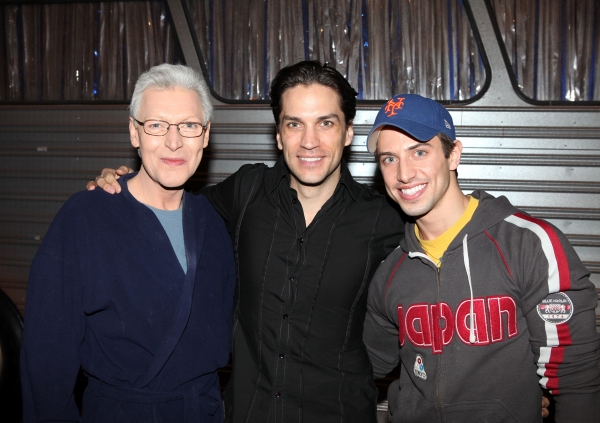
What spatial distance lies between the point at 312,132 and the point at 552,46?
191cm

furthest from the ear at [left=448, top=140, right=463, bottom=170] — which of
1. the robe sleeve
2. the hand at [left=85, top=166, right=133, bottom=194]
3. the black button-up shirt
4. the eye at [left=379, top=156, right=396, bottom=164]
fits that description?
the robe sleeve

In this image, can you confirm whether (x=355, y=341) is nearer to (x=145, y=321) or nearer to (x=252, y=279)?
(x=252, y=279)

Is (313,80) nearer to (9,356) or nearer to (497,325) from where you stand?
(497,325)

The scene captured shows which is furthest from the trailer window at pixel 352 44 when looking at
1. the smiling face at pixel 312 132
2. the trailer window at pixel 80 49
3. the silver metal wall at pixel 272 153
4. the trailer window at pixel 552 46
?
the smiling face at pixel 312 132

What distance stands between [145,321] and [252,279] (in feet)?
1.73

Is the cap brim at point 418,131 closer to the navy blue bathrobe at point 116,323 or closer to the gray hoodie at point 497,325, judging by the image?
the gray hoodie at point 497,325

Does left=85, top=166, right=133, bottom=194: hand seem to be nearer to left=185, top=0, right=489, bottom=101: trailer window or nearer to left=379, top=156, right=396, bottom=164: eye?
left=379, top=156, right=396, bottom=164: eye

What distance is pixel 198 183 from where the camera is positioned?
12.0 ft

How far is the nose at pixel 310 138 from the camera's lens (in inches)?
90.7

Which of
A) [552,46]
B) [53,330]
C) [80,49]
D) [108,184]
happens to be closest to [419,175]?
[108,184]

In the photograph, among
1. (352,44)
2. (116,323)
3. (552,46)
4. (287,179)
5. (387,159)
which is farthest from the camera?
(352,44)

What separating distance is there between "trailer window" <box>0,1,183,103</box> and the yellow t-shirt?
2.32m

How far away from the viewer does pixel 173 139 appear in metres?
2.17

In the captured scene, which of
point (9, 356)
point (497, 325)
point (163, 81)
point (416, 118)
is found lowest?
point (9, 356)
